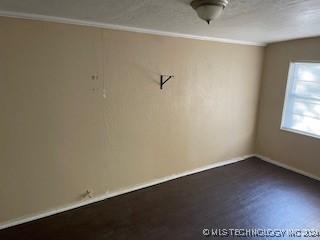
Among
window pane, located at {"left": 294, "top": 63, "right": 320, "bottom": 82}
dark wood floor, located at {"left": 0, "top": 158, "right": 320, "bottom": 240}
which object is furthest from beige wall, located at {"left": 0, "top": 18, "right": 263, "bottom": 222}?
window pane, located at {"left": 294, "top": 63, "right": 320, "bottom": 82}

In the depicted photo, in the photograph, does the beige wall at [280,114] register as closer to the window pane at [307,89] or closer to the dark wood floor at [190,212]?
the window pane at [307,89]

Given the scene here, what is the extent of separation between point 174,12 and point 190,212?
7.35 feet

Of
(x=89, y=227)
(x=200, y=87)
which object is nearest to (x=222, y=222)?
(x=89, y=227)

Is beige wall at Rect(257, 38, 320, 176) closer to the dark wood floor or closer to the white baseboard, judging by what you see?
the white baseboard

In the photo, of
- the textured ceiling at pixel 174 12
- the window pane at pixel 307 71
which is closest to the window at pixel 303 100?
the window pane at pixel 307 71

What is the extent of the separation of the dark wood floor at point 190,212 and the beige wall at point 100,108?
256mm

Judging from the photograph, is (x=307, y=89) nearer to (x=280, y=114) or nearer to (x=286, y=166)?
(x=280, y=114)

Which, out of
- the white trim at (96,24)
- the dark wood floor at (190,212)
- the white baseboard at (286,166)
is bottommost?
the dark wood floor at (190,212)

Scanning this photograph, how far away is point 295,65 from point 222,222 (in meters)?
2.99

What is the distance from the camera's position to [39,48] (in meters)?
2.48

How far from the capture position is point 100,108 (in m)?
2.95

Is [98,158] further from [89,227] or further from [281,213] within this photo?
[281,213]

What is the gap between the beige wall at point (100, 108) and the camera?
2.48 m

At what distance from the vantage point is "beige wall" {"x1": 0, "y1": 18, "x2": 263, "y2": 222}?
8.14 feet
